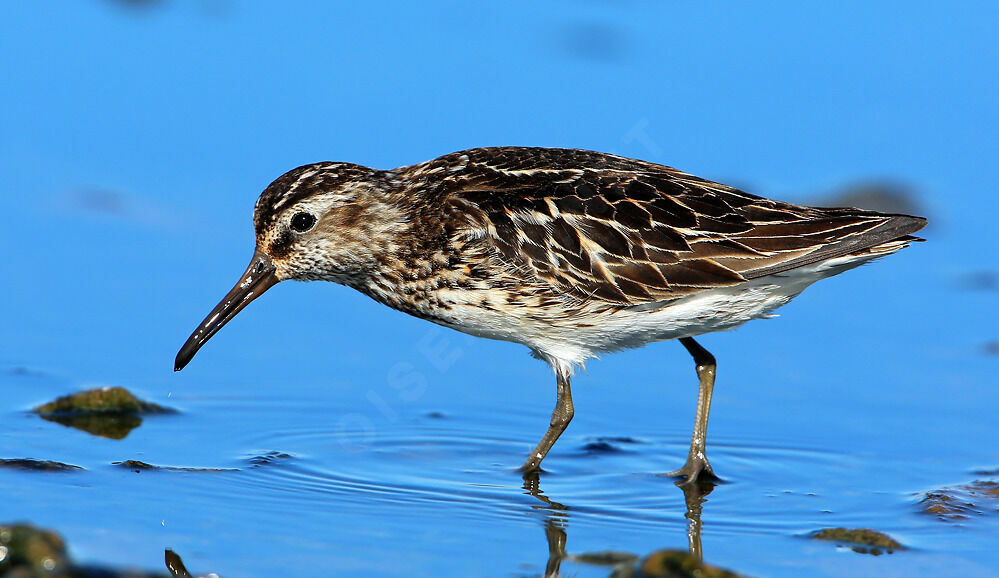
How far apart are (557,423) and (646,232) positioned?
1462mm

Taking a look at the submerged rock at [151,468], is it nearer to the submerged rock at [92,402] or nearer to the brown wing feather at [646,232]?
the submerged rock at [92,402]

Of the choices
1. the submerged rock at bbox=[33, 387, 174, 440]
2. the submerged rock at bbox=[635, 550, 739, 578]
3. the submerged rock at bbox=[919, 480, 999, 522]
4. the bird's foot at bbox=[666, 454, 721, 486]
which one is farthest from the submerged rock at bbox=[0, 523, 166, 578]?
the submerged rock at bbox=[919, 480, 999, 522]

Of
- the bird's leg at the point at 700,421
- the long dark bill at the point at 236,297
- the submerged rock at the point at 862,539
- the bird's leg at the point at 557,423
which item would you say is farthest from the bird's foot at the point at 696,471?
the long dark bill at the point at 236,297

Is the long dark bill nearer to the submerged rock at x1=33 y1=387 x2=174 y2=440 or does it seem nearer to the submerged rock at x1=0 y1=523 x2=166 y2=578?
the submerged rock at x1=33 y1=387 x2=174 y2=440

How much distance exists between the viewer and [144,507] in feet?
24.6

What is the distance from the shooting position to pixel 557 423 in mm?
9273

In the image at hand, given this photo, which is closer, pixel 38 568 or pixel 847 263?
pixel 38 568

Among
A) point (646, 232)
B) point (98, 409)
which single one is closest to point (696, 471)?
point (646, 232)

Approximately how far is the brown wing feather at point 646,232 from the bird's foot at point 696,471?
1.12 m

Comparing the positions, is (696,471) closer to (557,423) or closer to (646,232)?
(557,423)

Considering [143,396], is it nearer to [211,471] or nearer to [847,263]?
[211,471]

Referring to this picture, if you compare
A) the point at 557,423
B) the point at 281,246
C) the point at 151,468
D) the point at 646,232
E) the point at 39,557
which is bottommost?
the point at 39,557

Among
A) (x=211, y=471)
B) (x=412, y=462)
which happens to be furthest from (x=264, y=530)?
(x=412, y=462)

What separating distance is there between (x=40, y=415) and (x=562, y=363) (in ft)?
11.6
